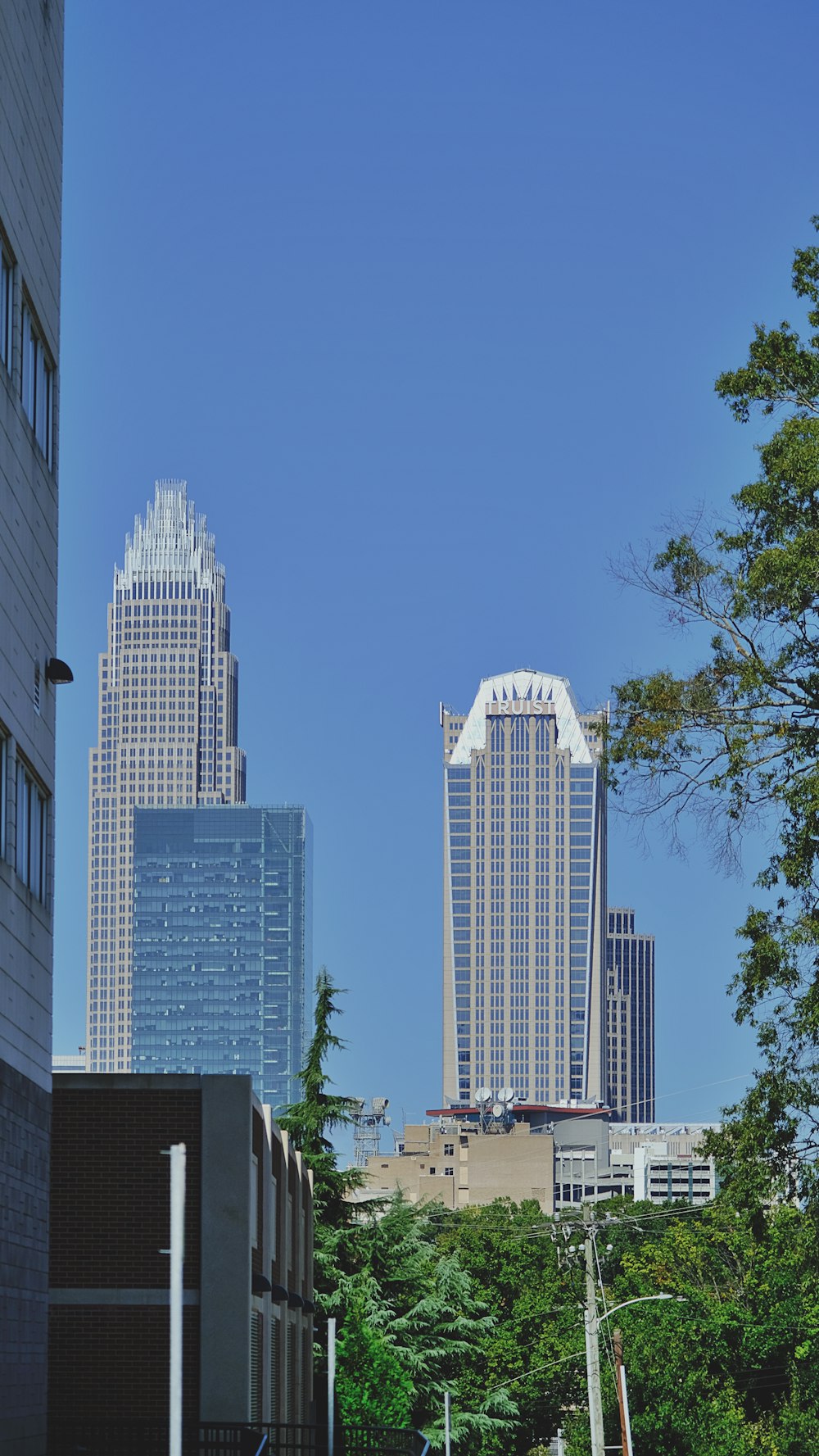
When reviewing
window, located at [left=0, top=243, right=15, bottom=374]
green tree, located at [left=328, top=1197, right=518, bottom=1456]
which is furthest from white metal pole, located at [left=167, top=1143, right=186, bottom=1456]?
green tree, located at [left=328, top=1197, right=518, bottom=1456]

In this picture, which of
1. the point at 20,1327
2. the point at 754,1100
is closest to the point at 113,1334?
the point at 20,1327

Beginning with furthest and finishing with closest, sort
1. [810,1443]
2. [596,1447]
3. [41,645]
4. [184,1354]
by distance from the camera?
[810,1443]
[596,1447]
[184,1354]
[41,645]

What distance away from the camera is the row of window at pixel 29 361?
912 inches

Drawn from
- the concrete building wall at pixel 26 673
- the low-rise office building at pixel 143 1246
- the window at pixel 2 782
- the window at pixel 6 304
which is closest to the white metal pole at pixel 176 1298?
the concrete building wall at pixel 26 673

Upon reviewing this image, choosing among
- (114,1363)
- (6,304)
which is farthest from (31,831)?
(114,1363)

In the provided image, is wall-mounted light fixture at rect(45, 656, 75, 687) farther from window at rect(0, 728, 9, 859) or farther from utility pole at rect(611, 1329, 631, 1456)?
utility pole at rect(611, 1329, 631, 1456)

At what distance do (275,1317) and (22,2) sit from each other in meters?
23.3

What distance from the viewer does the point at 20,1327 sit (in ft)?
75.2

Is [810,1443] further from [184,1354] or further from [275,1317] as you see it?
[184,1354]

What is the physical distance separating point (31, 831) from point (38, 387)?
5308 millimetres

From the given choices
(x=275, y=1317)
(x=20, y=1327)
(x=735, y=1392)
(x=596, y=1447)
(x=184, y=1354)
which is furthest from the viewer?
(x=735, y=1392)

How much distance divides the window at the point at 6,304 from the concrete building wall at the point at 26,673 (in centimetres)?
3

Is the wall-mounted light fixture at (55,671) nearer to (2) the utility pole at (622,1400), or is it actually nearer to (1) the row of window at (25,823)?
(1) the row of window at (25,823)

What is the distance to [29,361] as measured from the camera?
81.0ft
